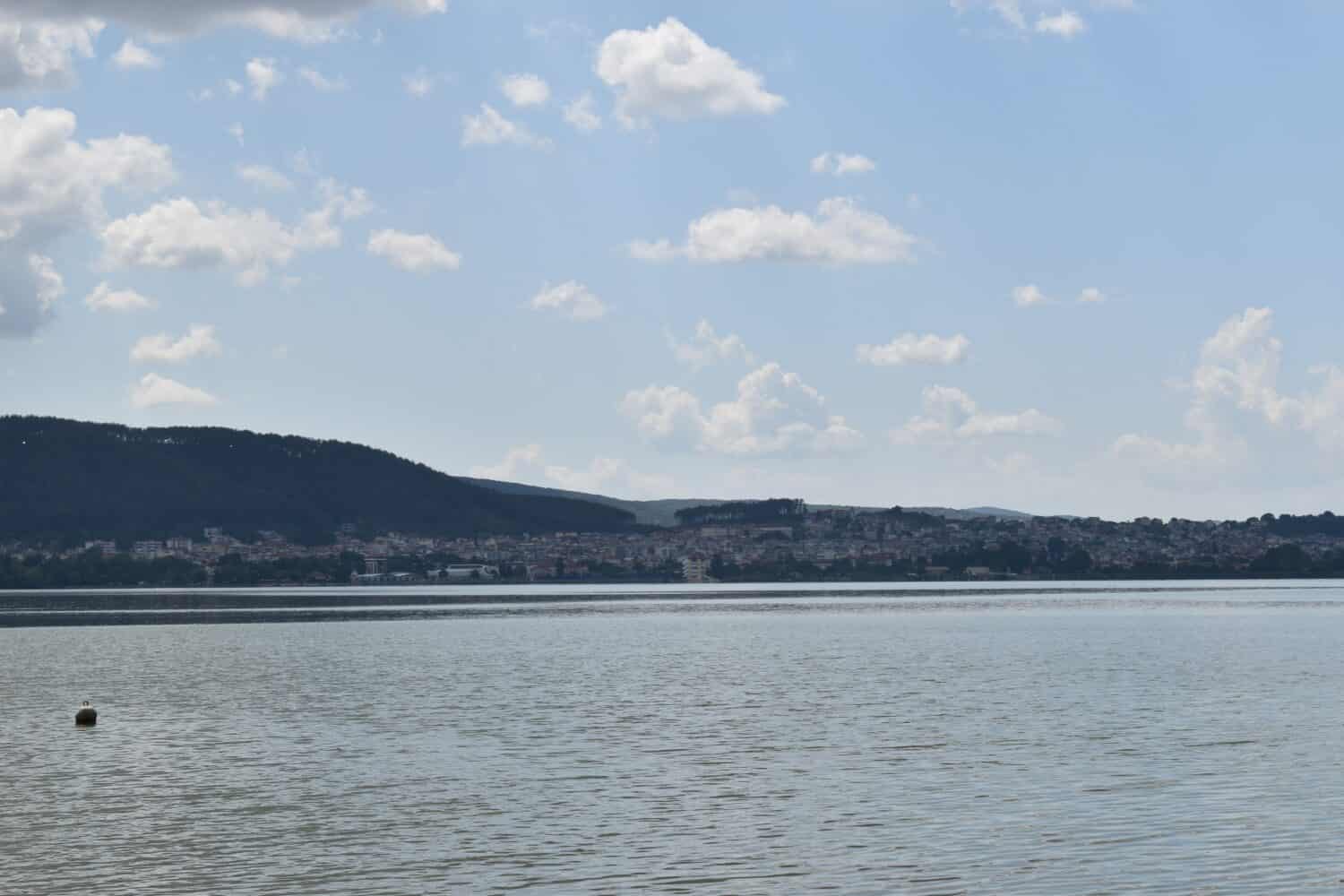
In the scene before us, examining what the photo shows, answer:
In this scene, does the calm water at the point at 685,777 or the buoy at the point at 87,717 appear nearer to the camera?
the calm water at the point at 685,777

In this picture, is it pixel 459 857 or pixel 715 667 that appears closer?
pixel 459 857

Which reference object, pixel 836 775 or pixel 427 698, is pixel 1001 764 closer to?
pixel 836 775

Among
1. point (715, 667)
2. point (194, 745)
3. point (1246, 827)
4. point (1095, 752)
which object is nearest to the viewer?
point (1246, 827)

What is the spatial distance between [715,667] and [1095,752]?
4555 cm

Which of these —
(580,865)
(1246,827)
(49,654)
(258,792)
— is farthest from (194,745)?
(49,654)

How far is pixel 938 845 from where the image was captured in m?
35.7

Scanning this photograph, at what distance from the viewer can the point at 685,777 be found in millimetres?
47094

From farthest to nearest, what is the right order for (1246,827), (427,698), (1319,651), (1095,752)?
1. (1319,651)
2. (427,698)
3. (1095,752)
4. (1246,827)

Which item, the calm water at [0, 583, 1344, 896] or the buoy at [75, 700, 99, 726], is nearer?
the calm water at [0, 583, 1344, 896]

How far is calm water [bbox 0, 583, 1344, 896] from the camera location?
3384 cm

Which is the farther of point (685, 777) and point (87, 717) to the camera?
point (87, 717)

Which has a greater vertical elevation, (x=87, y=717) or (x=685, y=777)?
(x=87, y=717)

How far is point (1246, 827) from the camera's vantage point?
3722cm

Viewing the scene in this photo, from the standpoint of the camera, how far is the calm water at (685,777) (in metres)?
33.8
